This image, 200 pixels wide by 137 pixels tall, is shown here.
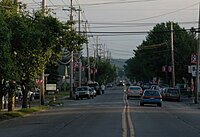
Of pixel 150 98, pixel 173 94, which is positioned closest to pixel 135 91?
pixel 173 94

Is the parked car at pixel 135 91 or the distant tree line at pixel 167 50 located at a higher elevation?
the distant tree line at pixel 167 50

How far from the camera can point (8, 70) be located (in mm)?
24953

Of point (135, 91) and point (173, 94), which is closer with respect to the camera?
point (173, 94)

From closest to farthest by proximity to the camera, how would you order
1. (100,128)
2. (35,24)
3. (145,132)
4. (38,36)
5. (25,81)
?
(145,132)
(100,128)
(38,36)
(35,24)
(25,81)

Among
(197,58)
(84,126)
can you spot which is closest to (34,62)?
(84,126)

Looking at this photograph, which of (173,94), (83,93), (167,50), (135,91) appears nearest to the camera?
(173,94)

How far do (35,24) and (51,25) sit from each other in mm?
973

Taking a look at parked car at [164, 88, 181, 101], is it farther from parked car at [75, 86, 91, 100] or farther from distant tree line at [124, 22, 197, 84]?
distant tree line at [124, 22, 197, 84]

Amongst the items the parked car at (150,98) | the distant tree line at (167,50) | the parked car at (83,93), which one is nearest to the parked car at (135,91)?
the parked car at (83,93)

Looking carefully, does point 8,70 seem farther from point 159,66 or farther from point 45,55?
point 159,66

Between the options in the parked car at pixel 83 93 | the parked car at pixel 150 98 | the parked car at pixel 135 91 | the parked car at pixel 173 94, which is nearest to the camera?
the parked car at pixel 150 98

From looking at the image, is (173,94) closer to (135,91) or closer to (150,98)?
(135,91)

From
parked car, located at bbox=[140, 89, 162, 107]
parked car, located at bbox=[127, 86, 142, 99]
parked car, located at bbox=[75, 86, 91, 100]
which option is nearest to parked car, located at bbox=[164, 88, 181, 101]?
parked car, located at bbox=[127, 86, 142, 99]

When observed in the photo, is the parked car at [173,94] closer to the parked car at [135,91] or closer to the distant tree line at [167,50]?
the parked car at [135,91]
